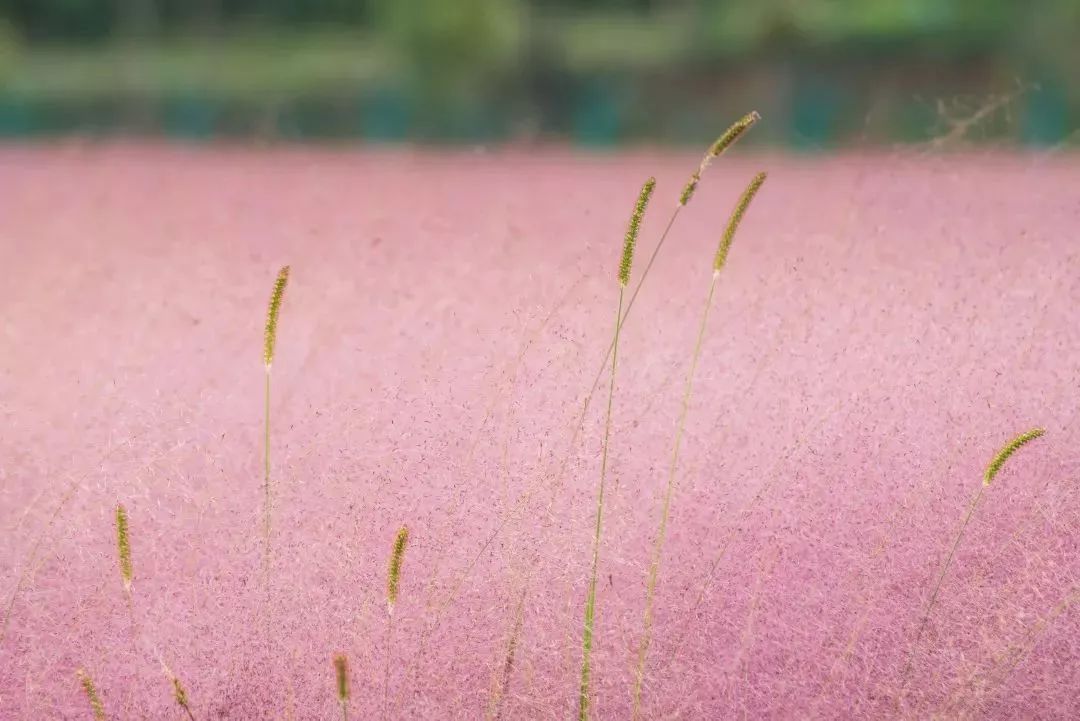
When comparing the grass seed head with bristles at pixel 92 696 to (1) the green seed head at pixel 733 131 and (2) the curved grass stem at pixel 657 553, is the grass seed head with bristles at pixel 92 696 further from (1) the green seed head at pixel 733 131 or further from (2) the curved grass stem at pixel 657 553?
(1) the green seed head at pixel 733 131

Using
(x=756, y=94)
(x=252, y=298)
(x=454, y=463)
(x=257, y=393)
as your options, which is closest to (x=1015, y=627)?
(x=454, y=463)

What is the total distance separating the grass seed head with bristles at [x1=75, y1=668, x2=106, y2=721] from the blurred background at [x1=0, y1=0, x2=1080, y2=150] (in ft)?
6.75

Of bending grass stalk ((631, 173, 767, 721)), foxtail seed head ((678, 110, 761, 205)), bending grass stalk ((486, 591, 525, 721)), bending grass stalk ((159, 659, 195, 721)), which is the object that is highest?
foxtail seed head ((678, 110, 761, 205))

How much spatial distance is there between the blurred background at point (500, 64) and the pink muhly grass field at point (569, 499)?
5.91 ft

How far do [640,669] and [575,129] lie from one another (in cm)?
265

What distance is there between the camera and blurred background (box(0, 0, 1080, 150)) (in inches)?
114

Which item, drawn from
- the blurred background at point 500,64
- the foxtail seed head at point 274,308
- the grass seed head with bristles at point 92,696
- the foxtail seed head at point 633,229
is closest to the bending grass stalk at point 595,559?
the foxtail seed head at point 633,229

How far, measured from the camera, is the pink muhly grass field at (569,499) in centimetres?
82

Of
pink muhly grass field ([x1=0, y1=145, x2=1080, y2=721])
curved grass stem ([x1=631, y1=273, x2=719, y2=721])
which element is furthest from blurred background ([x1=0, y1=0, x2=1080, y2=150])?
curved grass stem ([x1=631, y1=273, x2=719, y2=721])

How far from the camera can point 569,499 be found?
0.87 meters

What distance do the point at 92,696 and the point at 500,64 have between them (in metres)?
2.55

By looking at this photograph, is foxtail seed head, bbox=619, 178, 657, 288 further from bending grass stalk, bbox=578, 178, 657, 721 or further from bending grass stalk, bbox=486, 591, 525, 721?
bending grass stalk, bbox=486, 591, 525, 721

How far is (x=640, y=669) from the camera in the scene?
0.82 meters

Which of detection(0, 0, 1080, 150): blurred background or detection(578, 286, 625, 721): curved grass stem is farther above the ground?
detection(0, 0, 1080, 150): blurred background
